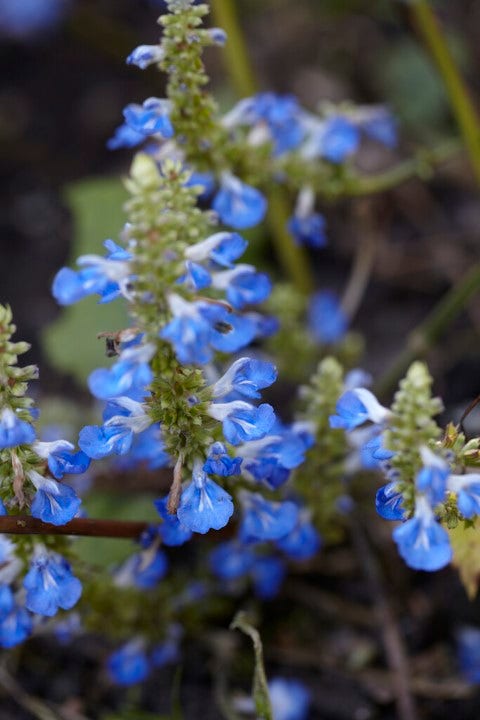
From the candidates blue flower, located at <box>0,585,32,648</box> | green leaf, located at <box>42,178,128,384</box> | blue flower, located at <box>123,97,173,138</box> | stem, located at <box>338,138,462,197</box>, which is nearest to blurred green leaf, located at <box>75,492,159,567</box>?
blue flower, located at <box>0,585,32,648</box>

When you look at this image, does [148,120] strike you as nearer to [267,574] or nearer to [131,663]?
[267,574]

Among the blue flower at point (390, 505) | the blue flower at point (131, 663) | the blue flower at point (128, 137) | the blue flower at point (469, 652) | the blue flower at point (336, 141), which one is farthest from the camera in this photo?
the blue flower at point (336, 141)

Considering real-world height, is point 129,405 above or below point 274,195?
below

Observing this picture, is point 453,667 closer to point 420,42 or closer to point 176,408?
point 176,408

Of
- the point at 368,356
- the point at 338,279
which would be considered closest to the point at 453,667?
the point at 368,356

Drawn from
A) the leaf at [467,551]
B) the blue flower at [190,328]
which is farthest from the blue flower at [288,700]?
the blue flower at [190,328]

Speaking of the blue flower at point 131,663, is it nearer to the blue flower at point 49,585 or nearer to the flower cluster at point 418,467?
the blue flower at point 49,585
